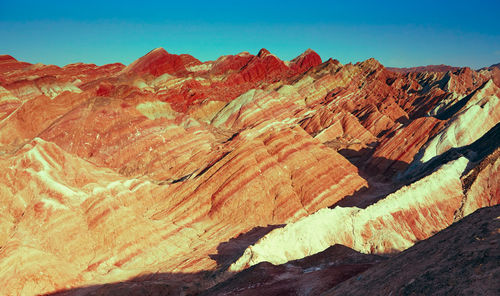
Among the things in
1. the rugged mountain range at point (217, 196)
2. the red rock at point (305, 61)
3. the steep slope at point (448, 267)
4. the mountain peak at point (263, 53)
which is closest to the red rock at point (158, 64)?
the mountain peak at point (263, 53)

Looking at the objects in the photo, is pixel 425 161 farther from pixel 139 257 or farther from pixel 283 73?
pixel 283 73

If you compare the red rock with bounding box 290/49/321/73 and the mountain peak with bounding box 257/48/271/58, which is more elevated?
the mountain peak with bounding box 257/48/271/58

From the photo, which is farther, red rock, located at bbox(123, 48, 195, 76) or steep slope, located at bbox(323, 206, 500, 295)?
red rock, located at bbox(123, 48, 195, 76)

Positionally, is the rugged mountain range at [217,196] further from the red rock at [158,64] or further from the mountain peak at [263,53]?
the mountain peak at [263,53]

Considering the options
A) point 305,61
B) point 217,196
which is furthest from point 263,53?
point 217,196

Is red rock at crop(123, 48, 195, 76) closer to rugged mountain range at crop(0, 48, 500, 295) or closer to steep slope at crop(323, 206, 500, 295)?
rugged mountain range at crop(0, 48, 500, 295)

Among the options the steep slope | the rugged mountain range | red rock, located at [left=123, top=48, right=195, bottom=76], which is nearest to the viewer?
the steep slope

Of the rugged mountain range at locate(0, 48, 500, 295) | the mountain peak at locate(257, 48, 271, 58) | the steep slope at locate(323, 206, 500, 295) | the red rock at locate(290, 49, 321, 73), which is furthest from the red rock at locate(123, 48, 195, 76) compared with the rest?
the steep slope at locate(323, 206, 500, 295)

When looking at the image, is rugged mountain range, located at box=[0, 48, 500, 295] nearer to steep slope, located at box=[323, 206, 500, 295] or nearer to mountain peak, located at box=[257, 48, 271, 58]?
steep slope, located at box=[323, 206, 500, 295]

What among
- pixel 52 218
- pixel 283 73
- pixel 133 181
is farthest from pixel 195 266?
pixel 283 73

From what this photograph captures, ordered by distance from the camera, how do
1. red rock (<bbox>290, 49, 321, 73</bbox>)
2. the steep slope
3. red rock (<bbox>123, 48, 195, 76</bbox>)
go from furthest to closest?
red rock (<bbox>290, 49, 321, 73</bbox>)
red rock (<bbox>123, 48, 195, 76</bbox>)
the steep slope

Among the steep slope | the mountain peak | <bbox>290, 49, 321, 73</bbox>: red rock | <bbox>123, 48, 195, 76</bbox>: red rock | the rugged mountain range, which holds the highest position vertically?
<bbox>123, 48, 195, 76</bbox>: red rock
